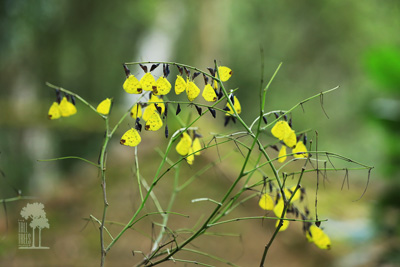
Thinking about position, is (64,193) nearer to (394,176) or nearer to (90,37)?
(394,176)

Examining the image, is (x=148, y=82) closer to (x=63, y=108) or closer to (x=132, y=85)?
(x=132, y=85)

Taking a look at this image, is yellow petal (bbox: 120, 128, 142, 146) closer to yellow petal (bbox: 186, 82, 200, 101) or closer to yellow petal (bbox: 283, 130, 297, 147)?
yellow petal (bbox: 186, 82, 200, 101)

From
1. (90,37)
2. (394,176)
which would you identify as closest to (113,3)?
(90,37)

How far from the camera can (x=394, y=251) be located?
2959mm

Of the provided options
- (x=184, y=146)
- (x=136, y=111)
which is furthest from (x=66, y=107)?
(x=184, y=146)

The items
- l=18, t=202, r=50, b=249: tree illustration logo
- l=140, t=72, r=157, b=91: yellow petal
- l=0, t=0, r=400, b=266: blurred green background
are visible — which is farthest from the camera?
l=0, t=0, r=400, b=266: blurred green background

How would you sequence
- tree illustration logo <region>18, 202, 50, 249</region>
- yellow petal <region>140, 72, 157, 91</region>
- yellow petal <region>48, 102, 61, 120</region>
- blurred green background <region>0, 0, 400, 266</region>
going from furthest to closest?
1. blurred green background <region>0, 0, 400, 266</region>
2. tree illustration logo <region>18, 202, 50, 249</region>
3. yellow petal <region>48, 102, 61, 120</region>
4. yellow petal <region>140, 72, 157, 91</region>

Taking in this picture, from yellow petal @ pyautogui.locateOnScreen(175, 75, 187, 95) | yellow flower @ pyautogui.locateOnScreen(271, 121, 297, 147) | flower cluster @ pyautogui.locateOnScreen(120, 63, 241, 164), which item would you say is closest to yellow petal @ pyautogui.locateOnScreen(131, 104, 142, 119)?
flower cluster @ pyautogui.locateOnScreen(120, 63, 241, 164)

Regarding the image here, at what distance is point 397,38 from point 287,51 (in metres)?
3.65

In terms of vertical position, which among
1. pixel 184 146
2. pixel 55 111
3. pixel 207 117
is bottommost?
pixel 184 146

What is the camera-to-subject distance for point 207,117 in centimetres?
716

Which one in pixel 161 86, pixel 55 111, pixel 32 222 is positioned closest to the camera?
pixel 161 86

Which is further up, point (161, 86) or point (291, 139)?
point (161, 86)

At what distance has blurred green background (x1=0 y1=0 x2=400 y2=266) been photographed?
3.34 meters
